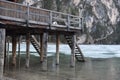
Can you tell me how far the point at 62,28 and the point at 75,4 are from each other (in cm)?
11138

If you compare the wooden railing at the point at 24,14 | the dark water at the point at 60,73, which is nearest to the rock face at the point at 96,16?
the dark water at the point at 60,73

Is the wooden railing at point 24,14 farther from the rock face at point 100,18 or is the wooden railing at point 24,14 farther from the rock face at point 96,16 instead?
the rock face at point 100,18

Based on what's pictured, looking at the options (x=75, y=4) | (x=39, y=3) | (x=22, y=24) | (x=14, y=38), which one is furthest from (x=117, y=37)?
(x=22, y=24)

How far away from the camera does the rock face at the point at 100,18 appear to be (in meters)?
136

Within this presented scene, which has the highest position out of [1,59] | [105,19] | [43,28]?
[105,19]

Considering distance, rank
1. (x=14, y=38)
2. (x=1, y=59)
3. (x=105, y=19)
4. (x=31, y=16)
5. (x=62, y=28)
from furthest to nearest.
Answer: (x=105, y=19)
(x=14, y=38)
(x=62, y=28)
(x=31, y=16)
(x=1, y=59)

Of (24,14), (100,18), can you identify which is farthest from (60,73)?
(100,18)

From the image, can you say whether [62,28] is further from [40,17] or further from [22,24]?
[22,24]

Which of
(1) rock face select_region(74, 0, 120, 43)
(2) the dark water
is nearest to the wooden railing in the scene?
(2) the dark water

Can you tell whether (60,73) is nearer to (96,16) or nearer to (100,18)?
(96,16)

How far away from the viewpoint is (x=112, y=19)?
14612 cm

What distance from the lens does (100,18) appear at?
143 m

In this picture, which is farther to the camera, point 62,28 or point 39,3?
point 39,3

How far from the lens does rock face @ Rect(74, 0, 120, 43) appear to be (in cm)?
13630
